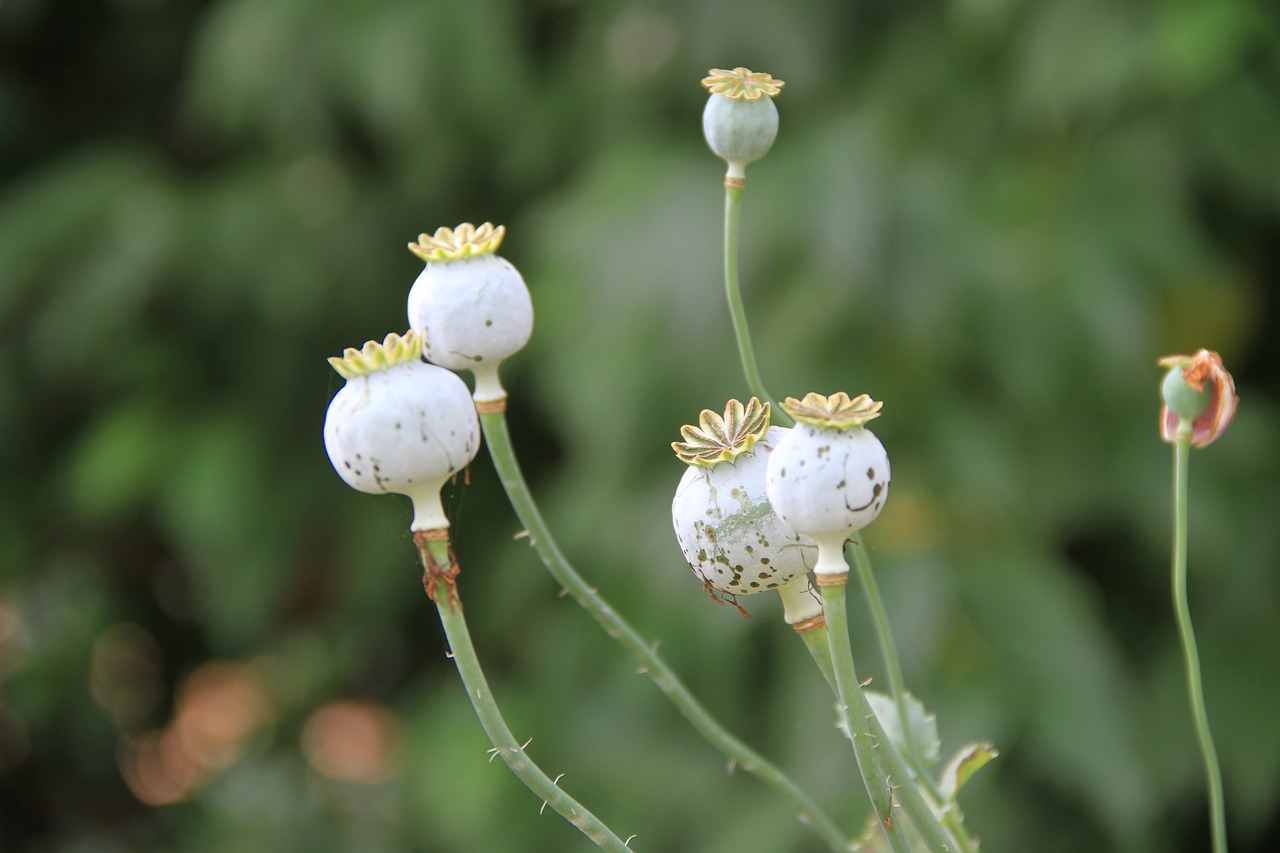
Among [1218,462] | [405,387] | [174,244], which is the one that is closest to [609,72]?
[174,244]

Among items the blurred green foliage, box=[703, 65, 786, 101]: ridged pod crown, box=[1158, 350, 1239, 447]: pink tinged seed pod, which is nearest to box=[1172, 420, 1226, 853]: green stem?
box=[1158, 350, 1239, 447]: pink tinged seed pod

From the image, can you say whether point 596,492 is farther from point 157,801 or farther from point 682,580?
point 157,801

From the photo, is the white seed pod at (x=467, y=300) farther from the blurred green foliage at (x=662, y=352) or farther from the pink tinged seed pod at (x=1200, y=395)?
the blurred green foliage at (x=662, y=352)

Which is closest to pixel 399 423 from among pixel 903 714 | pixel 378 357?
pixel 378 357

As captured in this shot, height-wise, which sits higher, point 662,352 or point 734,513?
point 734,513

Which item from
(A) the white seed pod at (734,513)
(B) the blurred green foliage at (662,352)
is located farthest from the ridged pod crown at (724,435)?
(B) the blurred green foliage at (662,352)

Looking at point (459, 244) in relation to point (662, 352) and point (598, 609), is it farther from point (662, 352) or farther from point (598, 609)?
point (662, 352)
